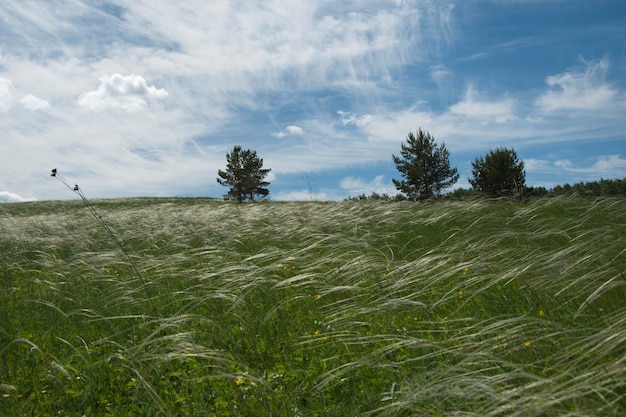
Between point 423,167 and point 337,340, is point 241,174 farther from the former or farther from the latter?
point 337,340

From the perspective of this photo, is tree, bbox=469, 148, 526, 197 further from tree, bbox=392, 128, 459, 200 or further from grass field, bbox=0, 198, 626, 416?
grass field, bbox=0, 198, 626, 416

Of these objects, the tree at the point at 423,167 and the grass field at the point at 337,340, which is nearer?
the grass field at the point at 337,340

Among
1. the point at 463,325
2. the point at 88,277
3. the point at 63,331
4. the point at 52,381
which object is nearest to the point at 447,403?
the point at 463,325

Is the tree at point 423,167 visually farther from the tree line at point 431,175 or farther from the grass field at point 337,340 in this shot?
the grass field at point 337,340

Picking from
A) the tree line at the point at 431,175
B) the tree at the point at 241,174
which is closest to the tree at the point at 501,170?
the tree line at the point at 431,175

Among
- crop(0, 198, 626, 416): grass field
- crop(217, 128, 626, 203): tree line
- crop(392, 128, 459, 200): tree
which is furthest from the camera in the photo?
crop(392, 128, 459, 200): tree

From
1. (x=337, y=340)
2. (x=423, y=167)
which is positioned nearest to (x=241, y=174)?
(x=423, y=167)

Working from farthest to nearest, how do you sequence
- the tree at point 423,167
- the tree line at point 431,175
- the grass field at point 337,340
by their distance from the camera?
the tree at point 423,167 → the tree line at point 431,175 → the grass field at point 337,340

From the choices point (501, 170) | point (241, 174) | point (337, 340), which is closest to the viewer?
point (337, 340)

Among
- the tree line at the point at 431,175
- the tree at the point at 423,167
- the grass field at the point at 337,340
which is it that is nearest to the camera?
the grass field at the point at 337,340

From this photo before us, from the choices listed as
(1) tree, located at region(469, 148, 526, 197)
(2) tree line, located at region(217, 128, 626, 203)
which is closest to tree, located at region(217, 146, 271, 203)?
(2) tree line, located at region(217, 128, 626, 203)

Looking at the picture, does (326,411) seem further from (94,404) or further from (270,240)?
(270,240)

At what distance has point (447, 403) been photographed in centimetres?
244

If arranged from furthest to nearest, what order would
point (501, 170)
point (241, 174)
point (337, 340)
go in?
1. point (241, 174)
2. point (501, 170)
3. point (337, 340)
